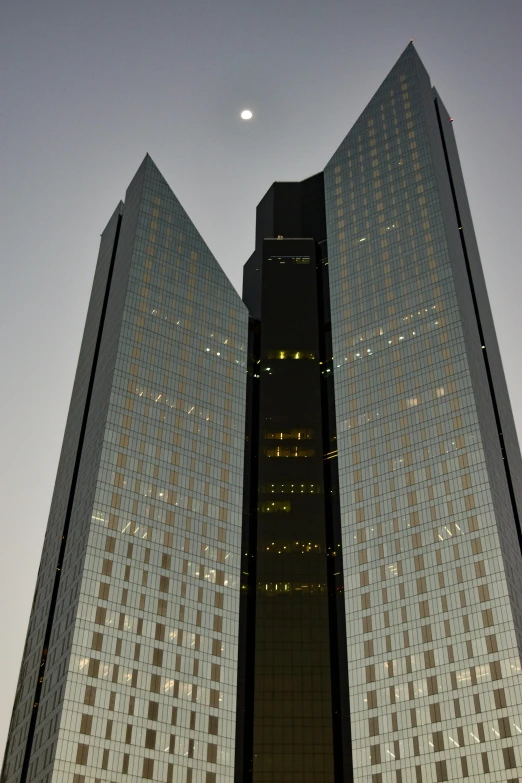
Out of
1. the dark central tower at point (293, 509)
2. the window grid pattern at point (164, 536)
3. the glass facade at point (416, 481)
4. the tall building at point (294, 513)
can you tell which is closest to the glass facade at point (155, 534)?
the window grid pattern at point (164, 536)

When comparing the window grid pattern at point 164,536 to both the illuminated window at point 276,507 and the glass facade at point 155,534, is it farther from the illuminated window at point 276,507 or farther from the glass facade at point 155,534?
the illuminated window at point 276,507

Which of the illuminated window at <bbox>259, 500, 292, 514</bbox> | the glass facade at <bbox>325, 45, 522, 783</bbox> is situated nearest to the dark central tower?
the illuminated window at <bbox>259, 500, 292, 514</bbox>

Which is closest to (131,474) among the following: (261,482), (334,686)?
(261,482)

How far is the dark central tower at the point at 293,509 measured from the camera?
107750 mm

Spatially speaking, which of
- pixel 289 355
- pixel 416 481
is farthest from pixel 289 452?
pixel 416 481

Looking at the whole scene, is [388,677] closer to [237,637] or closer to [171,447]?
[237,637]

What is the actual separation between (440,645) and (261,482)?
40666 millimetres

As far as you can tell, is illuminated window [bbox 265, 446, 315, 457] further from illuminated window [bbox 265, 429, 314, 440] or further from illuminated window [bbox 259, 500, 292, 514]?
illuminated window [bbox 259, 500, 292, 514]

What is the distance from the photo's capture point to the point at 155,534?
110m

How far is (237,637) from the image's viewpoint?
110875mm

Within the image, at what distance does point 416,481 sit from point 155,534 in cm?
3494

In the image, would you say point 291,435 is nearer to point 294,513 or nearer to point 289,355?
point 294,513

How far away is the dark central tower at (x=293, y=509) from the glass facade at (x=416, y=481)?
6818 millimetres

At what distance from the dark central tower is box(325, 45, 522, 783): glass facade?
6.82 metres
